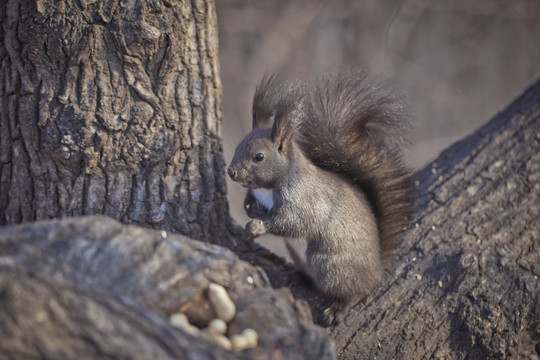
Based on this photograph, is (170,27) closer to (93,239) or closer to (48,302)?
(93,239)

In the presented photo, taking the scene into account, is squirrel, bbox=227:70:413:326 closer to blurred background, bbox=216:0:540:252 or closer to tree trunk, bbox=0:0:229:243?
tree trunk, bbox=0:0:229:243

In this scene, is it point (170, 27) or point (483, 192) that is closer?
point (170, 27)

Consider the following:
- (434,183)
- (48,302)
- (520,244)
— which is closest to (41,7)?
(48,302)

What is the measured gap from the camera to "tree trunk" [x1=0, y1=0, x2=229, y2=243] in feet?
5.57

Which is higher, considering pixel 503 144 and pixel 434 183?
pixel 503 144

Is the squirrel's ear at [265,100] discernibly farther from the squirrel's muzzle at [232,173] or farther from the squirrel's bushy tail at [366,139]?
the squirrel's muzzle at [232,173]

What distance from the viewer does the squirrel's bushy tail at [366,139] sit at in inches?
Result: 80.1

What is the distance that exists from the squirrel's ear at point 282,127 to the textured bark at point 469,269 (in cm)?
75

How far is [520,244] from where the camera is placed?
2.06m

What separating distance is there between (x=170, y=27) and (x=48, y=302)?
1251 mm

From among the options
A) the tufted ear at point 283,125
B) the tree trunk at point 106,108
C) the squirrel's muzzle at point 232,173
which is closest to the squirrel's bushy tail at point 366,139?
the tufted ear at point 283,125

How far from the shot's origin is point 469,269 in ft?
6.41

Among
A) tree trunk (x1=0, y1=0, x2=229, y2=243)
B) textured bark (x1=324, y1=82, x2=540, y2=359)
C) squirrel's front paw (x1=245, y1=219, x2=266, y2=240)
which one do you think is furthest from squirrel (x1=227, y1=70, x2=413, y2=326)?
tree trunk (x1=0, y1=0, x2=229, y2=243)

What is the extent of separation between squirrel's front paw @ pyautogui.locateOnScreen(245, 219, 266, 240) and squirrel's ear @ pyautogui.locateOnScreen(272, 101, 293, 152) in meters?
0.35
